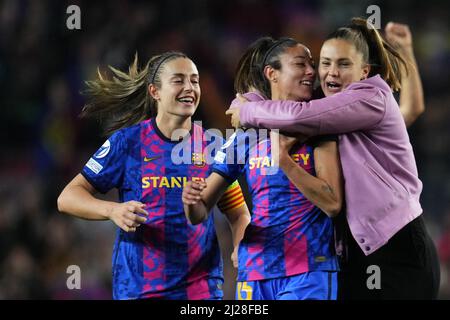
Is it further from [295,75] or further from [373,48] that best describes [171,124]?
[373,48]

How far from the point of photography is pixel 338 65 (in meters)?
4.05

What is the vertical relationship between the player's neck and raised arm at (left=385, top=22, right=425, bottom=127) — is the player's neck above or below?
below

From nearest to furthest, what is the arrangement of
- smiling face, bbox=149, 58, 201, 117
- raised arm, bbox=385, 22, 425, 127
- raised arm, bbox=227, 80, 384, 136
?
raised arm, bbox=227, 80, 384, 136
smiling face, bbox=149, 58, 201, 117
raised arm, bbox=385, 22, 425, 127

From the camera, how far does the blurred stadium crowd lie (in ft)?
25.9

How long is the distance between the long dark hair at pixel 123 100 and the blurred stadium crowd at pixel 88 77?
2.93 m

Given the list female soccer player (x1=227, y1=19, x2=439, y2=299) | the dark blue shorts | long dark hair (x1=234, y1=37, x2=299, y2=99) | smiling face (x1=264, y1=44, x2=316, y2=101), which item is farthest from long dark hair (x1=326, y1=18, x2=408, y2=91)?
the dark blue shorts

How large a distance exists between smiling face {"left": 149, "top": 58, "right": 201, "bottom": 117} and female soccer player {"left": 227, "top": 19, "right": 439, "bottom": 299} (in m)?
0.35

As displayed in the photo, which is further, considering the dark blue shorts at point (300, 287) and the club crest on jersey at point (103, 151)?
the club crest on jersey at point (103, 151)

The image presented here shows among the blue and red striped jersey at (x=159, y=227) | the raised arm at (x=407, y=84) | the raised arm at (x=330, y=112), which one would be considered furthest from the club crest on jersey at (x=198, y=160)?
the raised arm at (x=407, y=84)

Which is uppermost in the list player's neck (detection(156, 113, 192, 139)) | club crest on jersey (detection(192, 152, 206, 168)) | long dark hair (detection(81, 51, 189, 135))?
long dark hair (detection(81, 51, 189, 135))

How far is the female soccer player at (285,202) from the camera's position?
3.92 metres

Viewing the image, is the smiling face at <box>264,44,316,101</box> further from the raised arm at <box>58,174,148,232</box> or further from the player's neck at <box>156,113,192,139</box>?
the raised arm at <box>58,174,148,232</box>

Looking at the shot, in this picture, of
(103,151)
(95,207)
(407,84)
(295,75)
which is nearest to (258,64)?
(295,75)

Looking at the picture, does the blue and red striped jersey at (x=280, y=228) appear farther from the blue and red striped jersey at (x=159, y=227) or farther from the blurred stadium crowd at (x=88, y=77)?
the blurred stadium crowd at (x=88, y=77)
